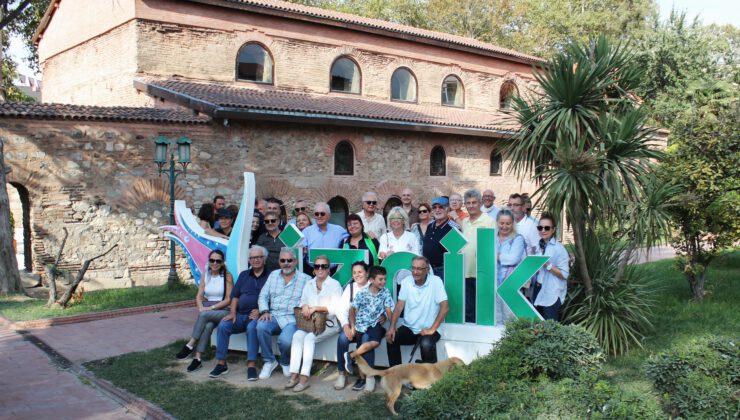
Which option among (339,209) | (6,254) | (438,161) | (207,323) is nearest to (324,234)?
(207,323)

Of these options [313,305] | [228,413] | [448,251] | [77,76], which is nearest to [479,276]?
[448,251]

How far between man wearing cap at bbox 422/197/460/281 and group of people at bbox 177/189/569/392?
0.5 inches

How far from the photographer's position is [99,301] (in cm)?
1184

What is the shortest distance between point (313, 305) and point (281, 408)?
1413mm

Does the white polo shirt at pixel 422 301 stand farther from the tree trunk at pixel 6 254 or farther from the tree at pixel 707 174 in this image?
the tree trunk at pixel 6 254

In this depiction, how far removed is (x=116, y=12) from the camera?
1838 cm

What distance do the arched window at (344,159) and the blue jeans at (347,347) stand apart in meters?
12.2

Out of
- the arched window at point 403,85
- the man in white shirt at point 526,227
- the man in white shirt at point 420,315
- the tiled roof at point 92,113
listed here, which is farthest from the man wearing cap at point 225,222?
the arched window at point 403,85

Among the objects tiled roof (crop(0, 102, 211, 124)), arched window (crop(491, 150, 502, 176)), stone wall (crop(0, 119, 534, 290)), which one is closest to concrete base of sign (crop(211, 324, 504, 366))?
stone wall (crop(0, 119, 534, 290))

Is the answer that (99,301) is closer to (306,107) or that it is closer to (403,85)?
(306,107)

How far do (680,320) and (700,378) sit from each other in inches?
165

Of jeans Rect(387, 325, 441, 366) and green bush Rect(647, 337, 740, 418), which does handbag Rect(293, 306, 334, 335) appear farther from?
green bush Rect(647, 337, 740, 418)

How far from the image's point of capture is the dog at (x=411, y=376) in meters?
5.95

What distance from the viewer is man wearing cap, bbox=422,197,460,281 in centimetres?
748
